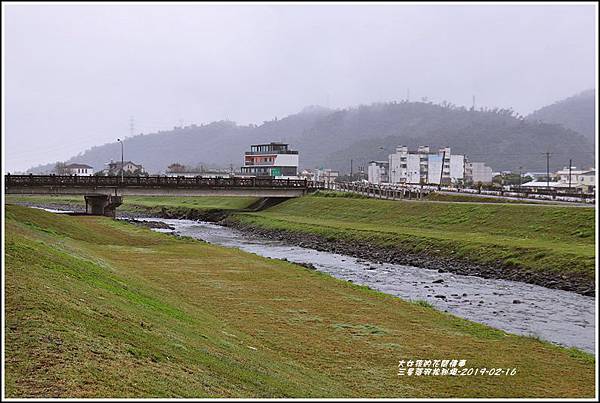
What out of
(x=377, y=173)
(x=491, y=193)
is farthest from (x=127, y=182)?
(x=377, y=173)

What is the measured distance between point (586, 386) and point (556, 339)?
17.7 feet

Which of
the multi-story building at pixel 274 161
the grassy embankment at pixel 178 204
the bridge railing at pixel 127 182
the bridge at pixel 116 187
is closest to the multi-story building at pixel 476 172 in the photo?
the multi-story building at pixel 274 161

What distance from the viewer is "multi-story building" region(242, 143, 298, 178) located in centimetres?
11438

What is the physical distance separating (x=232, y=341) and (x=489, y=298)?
13960mm

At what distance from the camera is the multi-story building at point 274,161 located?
114 m

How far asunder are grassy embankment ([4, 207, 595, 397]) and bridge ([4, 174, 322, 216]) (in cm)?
4288

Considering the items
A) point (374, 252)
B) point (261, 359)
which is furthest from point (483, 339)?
point (374, 252)

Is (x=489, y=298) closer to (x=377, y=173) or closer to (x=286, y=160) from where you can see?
(x=286, y=160)

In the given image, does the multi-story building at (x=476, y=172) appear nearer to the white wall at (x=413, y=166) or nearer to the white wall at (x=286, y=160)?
the white wall at (x=413, y=166)

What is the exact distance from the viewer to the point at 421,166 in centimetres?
14938

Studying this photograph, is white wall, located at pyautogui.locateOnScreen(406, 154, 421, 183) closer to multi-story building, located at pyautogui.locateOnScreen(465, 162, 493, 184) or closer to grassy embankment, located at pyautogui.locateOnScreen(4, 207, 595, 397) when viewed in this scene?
multi-story building, located at pyautogui.locateOnScreen(465, 162, 493, 184)

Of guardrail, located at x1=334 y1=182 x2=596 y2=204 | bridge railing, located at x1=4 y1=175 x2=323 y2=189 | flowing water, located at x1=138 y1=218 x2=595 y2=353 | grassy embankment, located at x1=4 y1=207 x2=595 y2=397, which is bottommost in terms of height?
flowing water, located at x1=138 y1=218 x2=595 y2=353

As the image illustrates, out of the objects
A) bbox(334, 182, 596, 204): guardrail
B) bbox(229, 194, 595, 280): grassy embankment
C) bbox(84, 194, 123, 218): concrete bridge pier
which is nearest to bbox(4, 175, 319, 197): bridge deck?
bbox(84, 194, 123, 218): concrete bridge pier

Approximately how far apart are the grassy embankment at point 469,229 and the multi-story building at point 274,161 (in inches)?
1894
